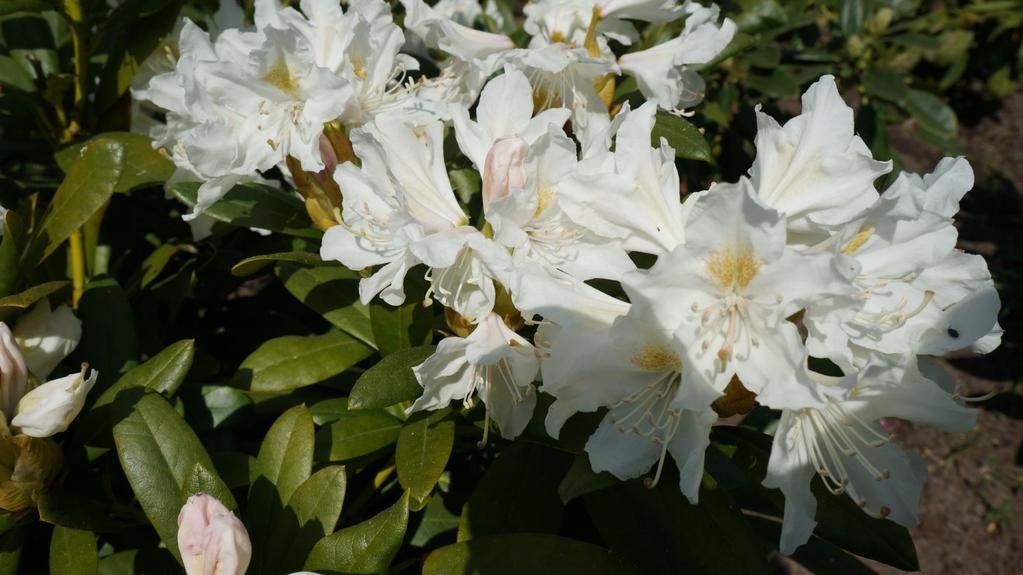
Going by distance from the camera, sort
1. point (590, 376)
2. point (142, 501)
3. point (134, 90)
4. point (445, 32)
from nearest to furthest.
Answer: point (590, 376), point (142, 501), point (445, 32), point (134, 90)

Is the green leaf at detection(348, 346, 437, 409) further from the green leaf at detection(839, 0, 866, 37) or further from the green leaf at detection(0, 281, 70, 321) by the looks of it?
the green leaf at detection(839, 0, 866, 37)

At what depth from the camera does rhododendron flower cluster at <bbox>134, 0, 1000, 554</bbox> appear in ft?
2.99

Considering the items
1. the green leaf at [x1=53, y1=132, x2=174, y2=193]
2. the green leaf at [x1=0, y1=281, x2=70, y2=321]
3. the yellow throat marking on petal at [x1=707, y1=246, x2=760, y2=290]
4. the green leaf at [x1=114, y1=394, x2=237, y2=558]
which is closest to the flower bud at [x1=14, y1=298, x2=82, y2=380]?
the green leaf at [x1=0, y1=281, x2=70, y2=321]

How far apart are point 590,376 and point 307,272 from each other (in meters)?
0.62

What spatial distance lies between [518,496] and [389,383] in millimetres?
277

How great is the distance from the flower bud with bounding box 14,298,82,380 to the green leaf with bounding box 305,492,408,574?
1.66 ft

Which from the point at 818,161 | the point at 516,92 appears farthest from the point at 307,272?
the point at 818,161

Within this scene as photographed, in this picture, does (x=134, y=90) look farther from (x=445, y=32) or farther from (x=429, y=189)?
(x=429, y=189)

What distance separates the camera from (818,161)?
3.26ft

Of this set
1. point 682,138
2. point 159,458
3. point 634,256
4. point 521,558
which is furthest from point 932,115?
point 159,458

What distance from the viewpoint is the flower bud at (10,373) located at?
1064mm

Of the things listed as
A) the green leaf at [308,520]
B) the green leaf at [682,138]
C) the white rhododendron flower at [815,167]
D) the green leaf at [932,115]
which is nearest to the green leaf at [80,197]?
the green leaf at [308,520]

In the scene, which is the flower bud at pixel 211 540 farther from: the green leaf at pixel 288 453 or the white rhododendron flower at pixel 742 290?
the white rhododendron flower at pixel 742 290

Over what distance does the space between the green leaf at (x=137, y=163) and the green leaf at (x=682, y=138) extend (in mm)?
847
